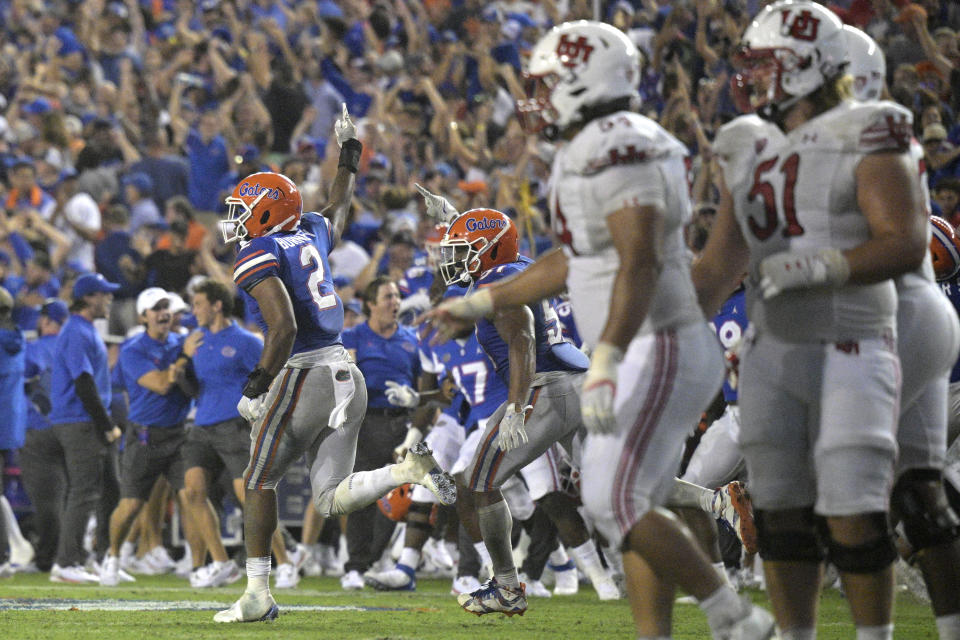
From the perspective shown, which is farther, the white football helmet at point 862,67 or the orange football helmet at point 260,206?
the orange football helmet at point 260,206

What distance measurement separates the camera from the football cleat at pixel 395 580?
9453mm

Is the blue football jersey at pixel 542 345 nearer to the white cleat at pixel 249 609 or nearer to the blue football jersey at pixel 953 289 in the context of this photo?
the white cleat at pixel 249 609

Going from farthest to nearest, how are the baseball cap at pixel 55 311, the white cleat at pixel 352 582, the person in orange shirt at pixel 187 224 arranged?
the person in orange shirt at pixel 187 224 < the baseball cap at pixel 55 311 < the white cleat at pixel 352 582

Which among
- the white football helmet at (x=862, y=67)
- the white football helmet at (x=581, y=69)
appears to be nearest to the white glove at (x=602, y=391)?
the white football helmet at (x=581, y=69)

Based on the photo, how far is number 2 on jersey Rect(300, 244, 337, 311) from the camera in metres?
6.93

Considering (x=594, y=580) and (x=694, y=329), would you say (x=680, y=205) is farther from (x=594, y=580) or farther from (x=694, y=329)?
(x=594, y=580)

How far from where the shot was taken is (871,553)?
4055 mm

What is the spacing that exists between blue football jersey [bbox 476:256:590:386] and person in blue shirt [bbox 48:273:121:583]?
4.25 metres

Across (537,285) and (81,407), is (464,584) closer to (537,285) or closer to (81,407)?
(81,407)

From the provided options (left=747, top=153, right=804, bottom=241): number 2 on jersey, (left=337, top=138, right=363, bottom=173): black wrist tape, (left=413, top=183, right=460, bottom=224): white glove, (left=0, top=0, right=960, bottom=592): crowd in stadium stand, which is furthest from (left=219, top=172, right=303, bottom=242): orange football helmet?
(left=0, top=0, right=960, bottom=592): crowd in stadium stand

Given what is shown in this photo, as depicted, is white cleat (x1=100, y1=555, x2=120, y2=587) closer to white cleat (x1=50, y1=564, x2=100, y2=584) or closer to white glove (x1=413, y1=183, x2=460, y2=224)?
white cleat (x1=50, y1=564, x2=100, y2=584)

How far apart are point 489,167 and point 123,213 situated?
3690mm

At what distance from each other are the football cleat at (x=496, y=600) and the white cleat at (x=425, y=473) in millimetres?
512

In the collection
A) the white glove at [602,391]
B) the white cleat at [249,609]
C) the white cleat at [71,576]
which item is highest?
the white glove at [602,391]
